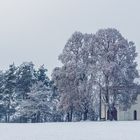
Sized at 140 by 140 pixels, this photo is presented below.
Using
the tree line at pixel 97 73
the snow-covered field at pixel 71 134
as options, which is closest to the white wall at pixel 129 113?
the tree line at pixel 97 73

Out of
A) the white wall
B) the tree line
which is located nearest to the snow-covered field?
the tree line

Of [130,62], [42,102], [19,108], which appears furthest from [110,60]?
[19,108]

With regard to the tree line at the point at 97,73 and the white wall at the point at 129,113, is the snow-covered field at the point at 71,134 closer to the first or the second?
the tree line at the point at 97,73

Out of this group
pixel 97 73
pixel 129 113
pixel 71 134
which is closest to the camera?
pixel 71 134

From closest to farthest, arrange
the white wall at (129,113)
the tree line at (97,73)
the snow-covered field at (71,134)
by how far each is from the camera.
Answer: the snow-covered field at (71,134)
the tree line at (97,73)
the white wall at (129,113)

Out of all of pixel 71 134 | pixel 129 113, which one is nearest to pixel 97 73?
pixel 129 113

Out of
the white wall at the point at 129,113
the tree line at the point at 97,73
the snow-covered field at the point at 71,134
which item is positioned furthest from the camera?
the white wall at the point at 129,113

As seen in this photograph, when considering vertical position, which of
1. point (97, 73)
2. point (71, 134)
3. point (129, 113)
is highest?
point (97, 73)

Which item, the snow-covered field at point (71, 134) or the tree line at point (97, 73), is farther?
the tree line at point (97, 73)

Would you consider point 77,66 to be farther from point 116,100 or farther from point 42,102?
point 42,102

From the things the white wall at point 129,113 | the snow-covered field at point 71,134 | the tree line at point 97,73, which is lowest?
the snow-covered field at point 71,134

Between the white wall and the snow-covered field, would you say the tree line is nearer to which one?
the white wall

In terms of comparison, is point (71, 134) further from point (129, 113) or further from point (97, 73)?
point (129, 113)

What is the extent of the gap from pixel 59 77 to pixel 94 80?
5557mm
